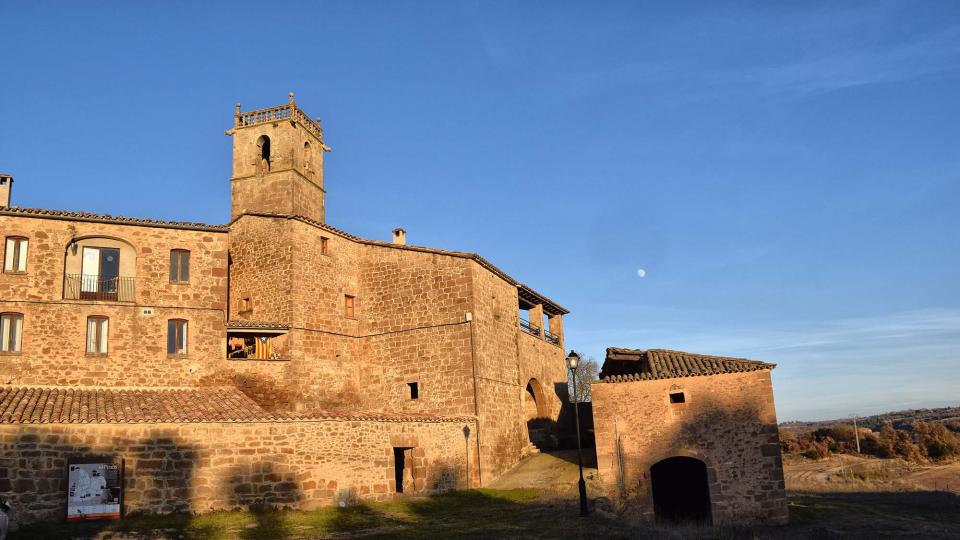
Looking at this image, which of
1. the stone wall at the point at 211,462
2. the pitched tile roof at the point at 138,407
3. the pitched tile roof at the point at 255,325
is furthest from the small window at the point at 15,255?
the stone wall at the point at 211,462

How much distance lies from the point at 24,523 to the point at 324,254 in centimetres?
1409

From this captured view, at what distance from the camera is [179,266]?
2517 cm

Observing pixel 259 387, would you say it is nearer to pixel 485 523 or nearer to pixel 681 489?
pixel 485 523

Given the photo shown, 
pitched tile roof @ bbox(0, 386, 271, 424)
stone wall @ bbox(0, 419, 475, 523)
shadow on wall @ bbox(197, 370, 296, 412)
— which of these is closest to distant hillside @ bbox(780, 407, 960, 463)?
stone wall @ bbox(0, 419, 475, 523)

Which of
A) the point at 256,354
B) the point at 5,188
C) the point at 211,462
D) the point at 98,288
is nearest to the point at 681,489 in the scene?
the point at 211,462

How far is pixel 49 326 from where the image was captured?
2286cm

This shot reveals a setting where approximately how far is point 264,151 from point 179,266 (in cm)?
1001

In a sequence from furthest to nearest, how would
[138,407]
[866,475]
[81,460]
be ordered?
[866,475], [138,407], [81,460]

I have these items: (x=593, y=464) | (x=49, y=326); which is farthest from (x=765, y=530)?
(x=49, y=326)

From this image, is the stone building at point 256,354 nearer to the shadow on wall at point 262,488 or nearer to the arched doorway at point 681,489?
the shadow on wall at point 262,488

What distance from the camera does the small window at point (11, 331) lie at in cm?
2227

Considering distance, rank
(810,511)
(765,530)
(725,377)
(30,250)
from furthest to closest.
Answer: (30,250) < (810,511) < (725,377) < (765,530)

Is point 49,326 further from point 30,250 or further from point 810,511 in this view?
point 810,511

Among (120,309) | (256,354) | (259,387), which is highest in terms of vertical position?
(120,309)
